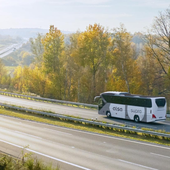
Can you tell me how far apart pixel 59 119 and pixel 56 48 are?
115 feet

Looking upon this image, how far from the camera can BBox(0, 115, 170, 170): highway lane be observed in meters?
14.4

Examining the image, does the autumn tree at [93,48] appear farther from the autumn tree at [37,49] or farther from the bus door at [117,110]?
the autumn tree at [37,49]

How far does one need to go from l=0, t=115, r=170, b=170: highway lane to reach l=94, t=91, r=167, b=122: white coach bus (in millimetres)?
6712

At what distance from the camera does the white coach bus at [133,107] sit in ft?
86.2

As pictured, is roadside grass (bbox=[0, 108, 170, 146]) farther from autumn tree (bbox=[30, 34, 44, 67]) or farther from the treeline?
autumn tree (bbox=[30, 34, 44, 67])

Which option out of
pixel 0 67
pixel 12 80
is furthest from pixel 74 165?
pixel 0 67

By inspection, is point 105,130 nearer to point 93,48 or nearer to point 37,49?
point 93,48

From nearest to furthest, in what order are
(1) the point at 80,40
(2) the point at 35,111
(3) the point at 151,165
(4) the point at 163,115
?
(3) the point at 151,165 → (4) the point at 163,115 → (2) the point at 35,111 → (1) the point at 80,40

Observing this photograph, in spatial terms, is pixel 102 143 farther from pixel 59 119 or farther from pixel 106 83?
pixel 106 83

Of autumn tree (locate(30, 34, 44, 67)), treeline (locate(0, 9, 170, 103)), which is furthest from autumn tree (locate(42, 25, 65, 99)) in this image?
autumn tree (locate(30, 34, 44, 67))

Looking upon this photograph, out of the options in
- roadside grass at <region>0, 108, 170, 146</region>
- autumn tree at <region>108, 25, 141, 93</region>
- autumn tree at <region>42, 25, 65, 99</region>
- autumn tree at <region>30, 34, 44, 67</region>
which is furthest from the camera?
autumn tree at <region>30, 34, 44, 67</region>

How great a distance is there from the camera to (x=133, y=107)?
92.0ft

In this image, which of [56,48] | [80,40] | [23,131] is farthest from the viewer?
[56,48]

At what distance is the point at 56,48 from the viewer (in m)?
63.2
